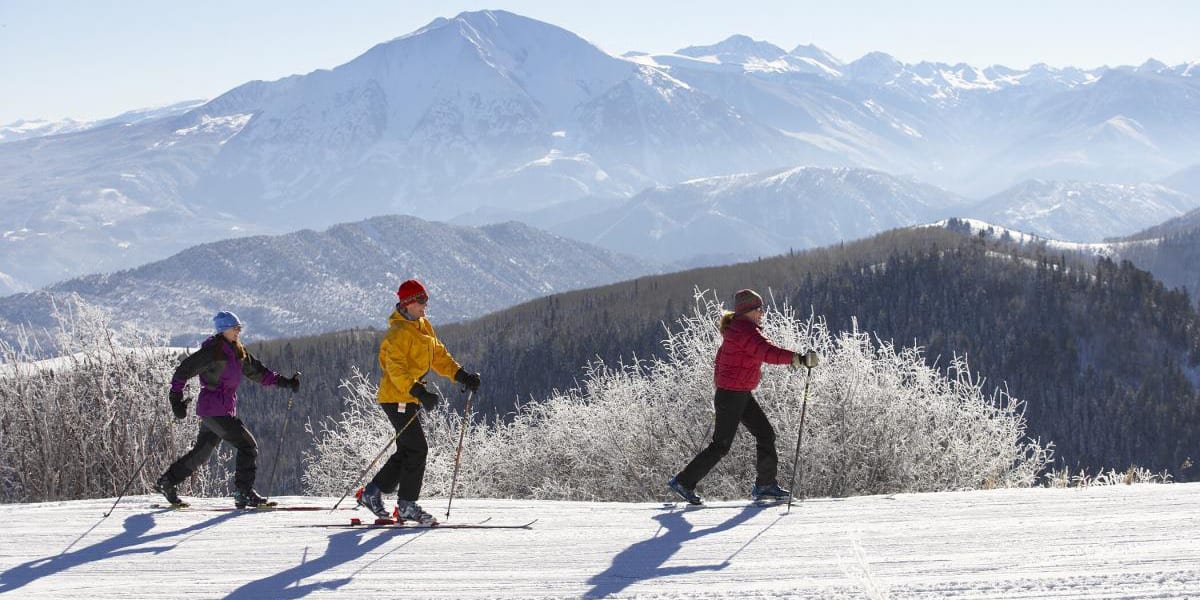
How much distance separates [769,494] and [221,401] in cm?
650

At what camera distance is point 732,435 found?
11578 millimetres

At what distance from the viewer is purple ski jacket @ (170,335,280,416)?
39.8 feet

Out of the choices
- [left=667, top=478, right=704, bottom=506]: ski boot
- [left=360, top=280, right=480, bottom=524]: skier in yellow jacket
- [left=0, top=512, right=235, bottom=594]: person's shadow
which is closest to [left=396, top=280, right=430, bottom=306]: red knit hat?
[left=360, top=280, right=480, bottom=524]: skier in yellow jacket

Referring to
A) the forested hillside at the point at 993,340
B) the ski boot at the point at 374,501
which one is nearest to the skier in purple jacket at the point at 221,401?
the ski boot at the point at 374,501

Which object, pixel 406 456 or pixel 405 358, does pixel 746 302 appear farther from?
pixel 406 456

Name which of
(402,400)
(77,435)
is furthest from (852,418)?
(77,435)

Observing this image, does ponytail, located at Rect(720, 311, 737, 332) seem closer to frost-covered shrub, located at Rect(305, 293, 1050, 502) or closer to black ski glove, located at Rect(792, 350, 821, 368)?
black ski glove, located at Rect(792, 350, 821, 368)

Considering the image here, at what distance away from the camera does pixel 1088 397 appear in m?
156

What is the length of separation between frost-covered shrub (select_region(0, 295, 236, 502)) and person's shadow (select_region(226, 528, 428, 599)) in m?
5.55

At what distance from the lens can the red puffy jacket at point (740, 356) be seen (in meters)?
11.1

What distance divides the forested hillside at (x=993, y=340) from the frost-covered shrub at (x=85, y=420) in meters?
117

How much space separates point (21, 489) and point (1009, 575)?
65.1 ft

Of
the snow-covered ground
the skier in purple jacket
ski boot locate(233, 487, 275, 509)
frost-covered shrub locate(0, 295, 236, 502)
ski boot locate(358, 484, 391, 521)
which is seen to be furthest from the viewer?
frost-covered shrub locate(0, 295, 236, 502)

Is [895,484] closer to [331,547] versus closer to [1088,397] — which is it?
[331,547]
